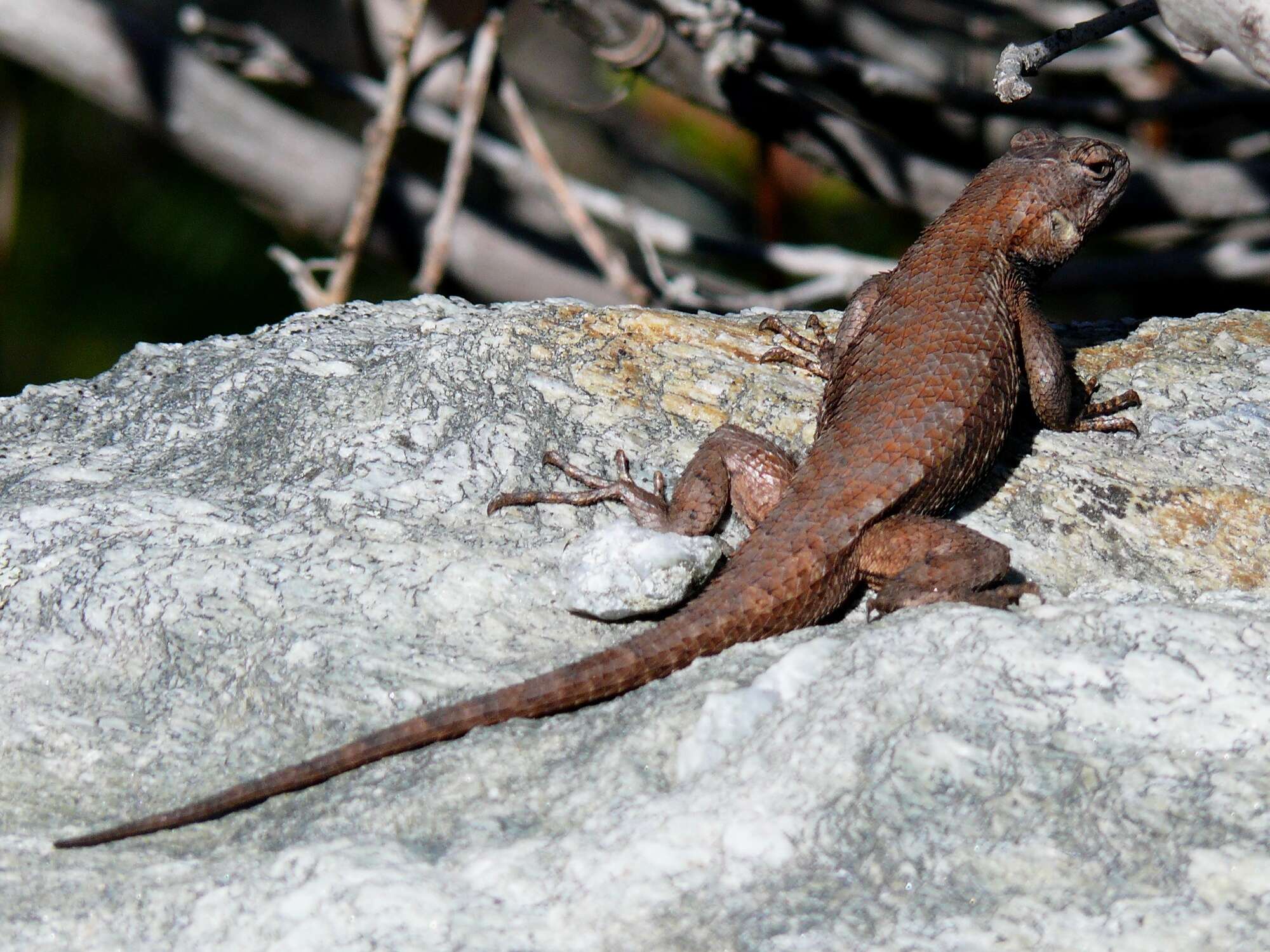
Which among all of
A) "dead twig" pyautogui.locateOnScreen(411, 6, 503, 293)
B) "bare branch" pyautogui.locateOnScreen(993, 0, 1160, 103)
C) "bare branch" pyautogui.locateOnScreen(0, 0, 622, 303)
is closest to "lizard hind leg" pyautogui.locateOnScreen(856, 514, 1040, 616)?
"bare branch" pyautogui.locateOnScreen(993, 0, 1160, 103)

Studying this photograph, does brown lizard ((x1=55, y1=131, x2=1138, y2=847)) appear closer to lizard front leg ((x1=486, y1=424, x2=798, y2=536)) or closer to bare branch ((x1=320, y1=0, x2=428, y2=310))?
lizard front leg ((x1=486, y1=424, x2=798, y2=536))

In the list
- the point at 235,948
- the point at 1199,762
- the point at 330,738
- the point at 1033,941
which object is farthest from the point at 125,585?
the point at 1199,762

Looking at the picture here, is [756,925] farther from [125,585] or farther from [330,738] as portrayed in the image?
[125,585]

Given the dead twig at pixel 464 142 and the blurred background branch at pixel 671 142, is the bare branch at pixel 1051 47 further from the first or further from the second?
the dead twig at pixel 464 142

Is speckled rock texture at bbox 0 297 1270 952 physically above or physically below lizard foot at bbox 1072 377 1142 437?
below

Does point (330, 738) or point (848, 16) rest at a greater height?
point (848, 16)

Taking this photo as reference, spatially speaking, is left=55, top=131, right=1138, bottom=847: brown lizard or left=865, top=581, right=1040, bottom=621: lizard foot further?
left=865, top=581, right=1040, bottom=621: lizard foot

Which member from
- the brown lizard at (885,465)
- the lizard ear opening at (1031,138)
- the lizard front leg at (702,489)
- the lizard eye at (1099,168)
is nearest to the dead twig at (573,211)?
the brown lizard at (885,465)
